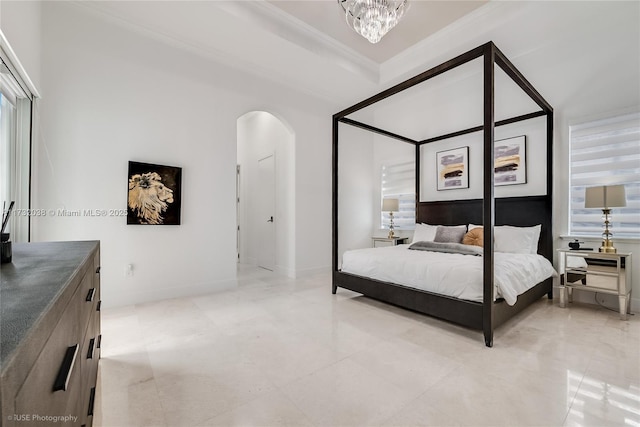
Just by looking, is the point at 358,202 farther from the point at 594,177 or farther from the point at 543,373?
the point at 543,373

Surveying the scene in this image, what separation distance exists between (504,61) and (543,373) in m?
2.38

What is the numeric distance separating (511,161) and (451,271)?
2.43m

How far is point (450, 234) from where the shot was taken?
395cm

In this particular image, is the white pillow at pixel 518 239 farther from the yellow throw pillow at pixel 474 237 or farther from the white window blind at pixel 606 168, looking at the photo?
the white window blind at pixel 606 168

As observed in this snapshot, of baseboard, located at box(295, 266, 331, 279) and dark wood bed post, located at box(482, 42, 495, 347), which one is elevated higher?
dark wood bed post, located at box(482, 42, 495, 347)

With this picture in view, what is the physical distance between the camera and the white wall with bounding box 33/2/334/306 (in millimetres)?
2873

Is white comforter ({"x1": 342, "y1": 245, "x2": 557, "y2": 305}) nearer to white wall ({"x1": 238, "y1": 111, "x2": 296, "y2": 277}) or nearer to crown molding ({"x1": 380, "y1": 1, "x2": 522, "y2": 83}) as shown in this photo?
white wall ({"x1": 238, "y1": 111, "x2": 296, "y2": 277})

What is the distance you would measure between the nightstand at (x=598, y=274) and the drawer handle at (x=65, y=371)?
412 cm

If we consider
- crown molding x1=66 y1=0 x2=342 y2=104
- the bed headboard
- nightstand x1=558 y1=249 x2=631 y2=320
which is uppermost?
crown molding x1=66 y1=0 x2=342 y2=104

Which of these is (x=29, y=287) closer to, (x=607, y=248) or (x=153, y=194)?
(x=153, y=194)

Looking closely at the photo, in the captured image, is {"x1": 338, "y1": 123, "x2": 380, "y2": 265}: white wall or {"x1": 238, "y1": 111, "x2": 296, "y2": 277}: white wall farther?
{"x1": 338, "y1": 123, "x2": 380, "y2": 265}: white wall

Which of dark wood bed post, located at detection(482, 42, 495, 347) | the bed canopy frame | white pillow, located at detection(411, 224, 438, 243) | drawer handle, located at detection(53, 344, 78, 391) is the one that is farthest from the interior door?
drawer handle, located at detection(53, 344, 78, 391)

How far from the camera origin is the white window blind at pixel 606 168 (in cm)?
309

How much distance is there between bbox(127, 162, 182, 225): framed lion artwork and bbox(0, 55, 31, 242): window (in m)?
0.83
